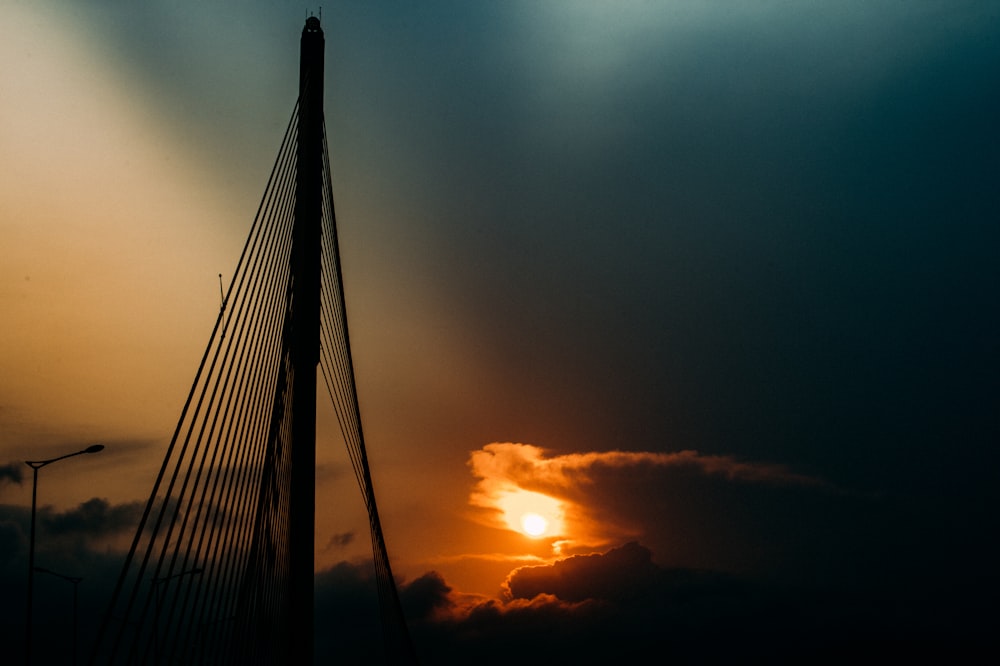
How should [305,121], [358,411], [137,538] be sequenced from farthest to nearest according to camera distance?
[358,411] < [305,121] < [137,538]

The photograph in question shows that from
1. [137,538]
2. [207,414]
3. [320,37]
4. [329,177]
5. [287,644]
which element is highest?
[320,37]

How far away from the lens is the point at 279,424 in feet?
35.3

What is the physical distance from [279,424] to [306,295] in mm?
1940

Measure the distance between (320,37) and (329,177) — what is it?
6.35ft

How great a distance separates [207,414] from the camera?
900 cm

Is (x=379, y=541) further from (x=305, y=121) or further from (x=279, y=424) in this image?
(x=305, y=121)

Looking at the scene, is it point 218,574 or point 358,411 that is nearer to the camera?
point 218,574

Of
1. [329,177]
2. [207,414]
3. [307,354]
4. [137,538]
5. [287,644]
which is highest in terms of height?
[329,177]

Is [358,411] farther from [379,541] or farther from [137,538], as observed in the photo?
[137,538]

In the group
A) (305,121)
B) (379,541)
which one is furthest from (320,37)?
(379,541)

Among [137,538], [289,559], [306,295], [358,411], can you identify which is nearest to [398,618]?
[358,411]

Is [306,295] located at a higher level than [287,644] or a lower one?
higher

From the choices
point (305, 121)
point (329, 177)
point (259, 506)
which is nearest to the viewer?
point (259, 506)

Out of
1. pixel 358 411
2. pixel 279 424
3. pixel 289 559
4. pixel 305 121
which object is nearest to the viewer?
pixel 279 424
